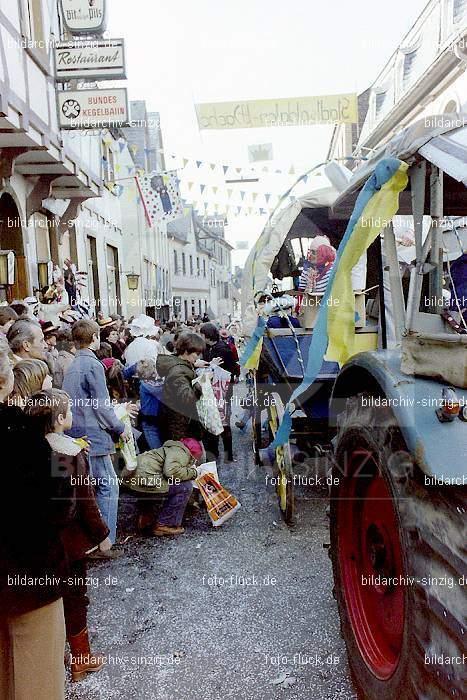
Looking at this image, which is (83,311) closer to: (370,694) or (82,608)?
(82,608)

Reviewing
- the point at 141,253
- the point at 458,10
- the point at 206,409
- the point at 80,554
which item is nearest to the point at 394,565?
the point at 80,554

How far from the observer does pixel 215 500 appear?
4.55 meters

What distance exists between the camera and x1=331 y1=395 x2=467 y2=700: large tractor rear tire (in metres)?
1.49

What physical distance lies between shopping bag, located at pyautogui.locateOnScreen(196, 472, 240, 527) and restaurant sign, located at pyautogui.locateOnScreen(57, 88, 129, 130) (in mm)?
6749

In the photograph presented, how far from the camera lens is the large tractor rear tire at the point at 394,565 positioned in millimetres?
1494

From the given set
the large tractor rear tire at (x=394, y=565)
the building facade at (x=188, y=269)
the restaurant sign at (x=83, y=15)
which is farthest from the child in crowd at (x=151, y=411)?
the building facade at (x=188, y=269)

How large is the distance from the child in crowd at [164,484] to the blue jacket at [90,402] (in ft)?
1.58

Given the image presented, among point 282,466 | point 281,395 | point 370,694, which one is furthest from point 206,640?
point 281,395

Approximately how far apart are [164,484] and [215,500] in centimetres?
49

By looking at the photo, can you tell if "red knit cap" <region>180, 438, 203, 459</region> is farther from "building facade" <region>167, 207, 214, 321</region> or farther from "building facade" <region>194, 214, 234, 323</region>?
"building facade" <region>194, 214, 234, 323</region>

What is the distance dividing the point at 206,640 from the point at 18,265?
8007 mm

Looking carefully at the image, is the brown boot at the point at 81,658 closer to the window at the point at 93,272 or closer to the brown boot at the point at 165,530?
the brown boot at the point at 165,530

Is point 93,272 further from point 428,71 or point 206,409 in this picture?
point 206,409

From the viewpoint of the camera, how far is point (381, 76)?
17.2 m
